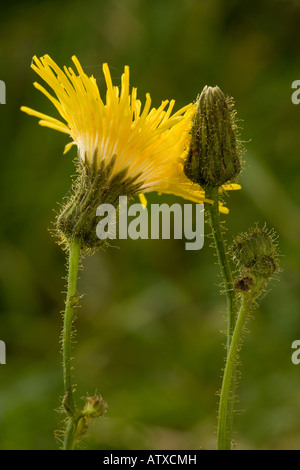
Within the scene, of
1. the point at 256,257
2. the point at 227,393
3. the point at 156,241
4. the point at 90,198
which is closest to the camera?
the point at 227,393

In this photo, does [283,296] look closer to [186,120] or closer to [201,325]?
[201,325]

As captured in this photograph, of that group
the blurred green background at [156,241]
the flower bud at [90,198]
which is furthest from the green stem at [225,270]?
the blurred green background at [156,241]

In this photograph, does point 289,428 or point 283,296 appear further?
point 283,296

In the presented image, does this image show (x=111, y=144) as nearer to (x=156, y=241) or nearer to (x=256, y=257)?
(x=256, y=257)

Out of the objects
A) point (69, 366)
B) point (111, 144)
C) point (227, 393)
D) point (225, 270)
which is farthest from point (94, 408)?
point (111, 144)

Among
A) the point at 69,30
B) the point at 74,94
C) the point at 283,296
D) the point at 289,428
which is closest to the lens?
the point at 74,94
